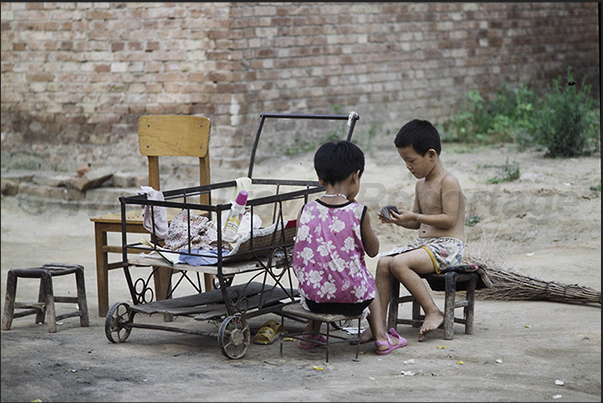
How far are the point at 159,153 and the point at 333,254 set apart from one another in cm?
188

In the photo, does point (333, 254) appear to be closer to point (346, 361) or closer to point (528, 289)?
point (346, 361)

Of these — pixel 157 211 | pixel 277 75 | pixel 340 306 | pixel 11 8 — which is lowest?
pixel 340 306

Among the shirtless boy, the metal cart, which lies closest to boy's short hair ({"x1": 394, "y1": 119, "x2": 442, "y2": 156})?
the shirtless boy

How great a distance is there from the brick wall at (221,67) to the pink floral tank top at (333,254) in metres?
5.52

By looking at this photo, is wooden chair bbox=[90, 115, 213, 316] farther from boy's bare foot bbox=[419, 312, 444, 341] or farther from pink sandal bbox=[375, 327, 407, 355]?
boy's bare foot bbox=[419, 312, 444, 341]

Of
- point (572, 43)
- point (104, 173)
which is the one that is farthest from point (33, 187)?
point (572, 43)

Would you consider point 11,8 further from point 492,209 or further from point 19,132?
point 492,209

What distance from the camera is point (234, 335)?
4168mm

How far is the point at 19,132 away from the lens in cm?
1087

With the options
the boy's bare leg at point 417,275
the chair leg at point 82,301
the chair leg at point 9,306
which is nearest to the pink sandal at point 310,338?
the boy's bare leg at point 417,275

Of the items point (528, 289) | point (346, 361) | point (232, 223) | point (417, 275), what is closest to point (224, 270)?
point (232, 223)

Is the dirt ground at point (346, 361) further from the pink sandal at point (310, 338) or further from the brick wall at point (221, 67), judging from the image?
the brick wall at point (221, 67)

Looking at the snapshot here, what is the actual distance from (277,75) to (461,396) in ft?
22.8

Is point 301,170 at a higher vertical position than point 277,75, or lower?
lower
